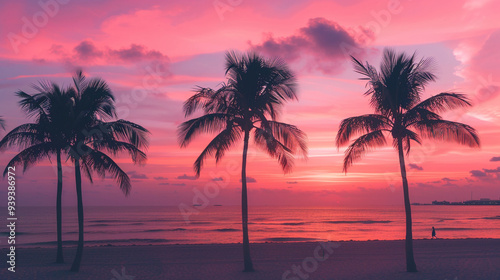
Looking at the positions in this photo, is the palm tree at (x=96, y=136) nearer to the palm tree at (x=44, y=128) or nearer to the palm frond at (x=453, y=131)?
the palm tree at (x=44, y=128)

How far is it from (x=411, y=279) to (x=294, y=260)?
6.99m

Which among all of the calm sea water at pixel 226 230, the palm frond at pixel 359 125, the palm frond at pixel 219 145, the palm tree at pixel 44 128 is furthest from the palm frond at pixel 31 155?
the calm sea water at pixel 226 230

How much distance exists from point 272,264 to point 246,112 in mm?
7355

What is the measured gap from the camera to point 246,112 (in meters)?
16.8

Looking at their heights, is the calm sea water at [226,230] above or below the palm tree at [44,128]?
below

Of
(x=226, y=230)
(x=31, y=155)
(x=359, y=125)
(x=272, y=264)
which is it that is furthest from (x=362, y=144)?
(x=226, y=230)

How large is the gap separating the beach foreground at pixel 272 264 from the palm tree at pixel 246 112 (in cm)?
259

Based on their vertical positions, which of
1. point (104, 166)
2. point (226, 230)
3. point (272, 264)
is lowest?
point (226, 230)

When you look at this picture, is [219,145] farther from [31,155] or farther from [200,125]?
[31,155]

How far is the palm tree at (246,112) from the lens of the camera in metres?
16.7

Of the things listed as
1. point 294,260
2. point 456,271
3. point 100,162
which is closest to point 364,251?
point 294,260

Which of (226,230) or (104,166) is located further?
(226,230)

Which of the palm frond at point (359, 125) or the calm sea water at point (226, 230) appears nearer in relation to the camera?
the palm frond at point (359, 125)

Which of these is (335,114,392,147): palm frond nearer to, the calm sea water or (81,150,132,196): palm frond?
(81,150,132,196): palm frond
